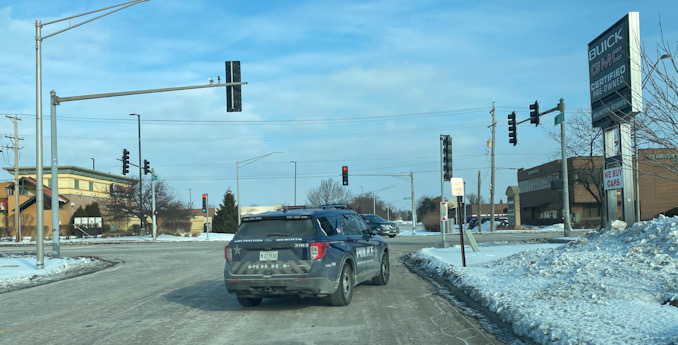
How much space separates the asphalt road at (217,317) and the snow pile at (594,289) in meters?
0.71

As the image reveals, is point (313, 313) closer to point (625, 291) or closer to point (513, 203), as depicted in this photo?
point (625, 291)

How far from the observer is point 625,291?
7875 millimetres

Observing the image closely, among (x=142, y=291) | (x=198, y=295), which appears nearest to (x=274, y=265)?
(x=198, y=295)

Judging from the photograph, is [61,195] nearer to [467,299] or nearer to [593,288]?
[467,299]

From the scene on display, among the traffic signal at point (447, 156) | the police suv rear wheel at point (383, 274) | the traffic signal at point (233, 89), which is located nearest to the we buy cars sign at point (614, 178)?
the police suv rear wheel at point (383, 274)

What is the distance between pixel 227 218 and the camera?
5972 cm

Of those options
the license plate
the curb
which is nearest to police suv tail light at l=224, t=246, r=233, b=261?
the license plate

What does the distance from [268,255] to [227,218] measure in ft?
171

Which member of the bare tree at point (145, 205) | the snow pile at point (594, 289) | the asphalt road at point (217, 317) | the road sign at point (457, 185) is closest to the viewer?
the snow pile at point (594, 289)

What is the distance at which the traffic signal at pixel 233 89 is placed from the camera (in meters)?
18.1

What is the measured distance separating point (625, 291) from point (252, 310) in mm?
5877

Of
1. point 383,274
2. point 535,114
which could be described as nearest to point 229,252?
point 383,274

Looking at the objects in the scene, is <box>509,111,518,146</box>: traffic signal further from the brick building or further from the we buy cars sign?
the brick building

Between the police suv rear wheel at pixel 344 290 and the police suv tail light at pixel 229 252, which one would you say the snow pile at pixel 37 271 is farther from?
the police suv rear wheel at pixel 344 290
